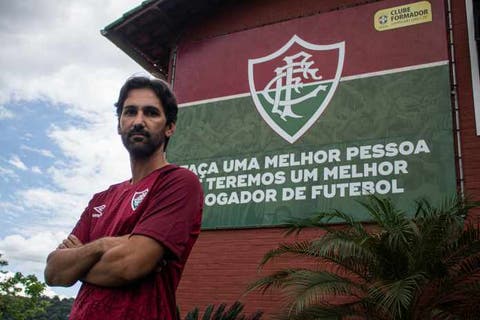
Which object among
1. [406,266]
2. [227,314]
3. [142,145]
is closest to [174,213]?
[142,145]

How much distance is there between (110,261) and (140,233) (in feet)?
0.44

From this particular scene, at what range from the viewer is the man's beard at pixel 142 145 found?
85.9 inches

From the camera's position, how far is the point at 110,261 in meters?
1.83

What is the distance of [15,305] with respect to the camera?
1550cm

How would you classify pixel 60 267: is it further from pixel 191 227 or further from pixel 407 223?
pixel 407 223

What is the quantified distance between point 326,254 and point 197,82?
16.8 feet

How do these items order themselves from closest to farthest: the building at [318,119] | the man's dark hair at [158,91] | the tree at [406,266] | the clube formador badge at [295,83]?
1. the man's dark hair at [158,91]
2. the tree at [406,266]
3. the building at [318,119]
4. the clube formador badge at [295,83]

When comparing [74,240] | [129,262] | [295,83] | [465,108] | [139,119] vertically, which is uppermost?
[295,83]

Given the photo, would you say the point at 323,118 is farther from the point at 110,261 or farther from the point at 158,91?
the point at 110,261

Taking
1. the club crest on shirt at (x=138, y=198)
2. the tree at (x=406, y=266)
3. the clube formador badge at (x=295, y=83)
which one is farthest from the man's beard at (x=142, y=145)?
the clube formador badge at (x=295, y=83)

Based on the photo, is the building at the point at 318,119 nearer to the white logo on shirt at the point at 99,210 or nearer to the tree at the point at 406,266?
the tree at the point at 406,266

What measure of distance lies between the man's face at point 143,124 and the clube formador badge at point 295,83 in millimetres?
6667

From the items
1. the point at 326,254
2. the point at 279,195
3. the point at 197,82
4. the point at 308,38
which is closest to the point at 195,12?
the point at 197,82

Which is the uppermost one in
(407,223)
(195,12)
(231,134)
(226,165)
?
(195,12)
